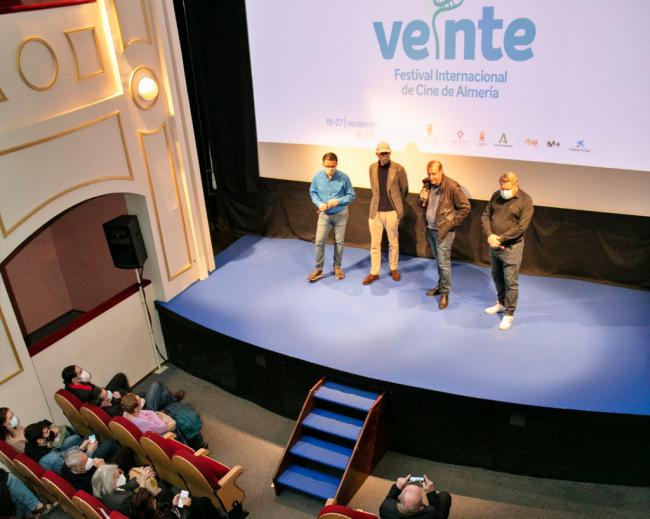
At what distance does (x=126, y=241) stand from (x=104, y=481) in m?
2.14

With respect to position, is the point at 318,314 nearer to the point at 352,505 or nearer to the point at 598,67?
the point at 352,505

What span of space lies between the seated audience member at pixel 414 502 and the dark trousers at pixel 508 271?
1942 mm

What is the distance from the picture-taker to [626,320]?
209 inches

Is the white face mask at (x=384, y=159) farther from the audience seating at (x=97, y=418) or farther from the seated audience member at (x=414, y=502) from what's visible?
the audience seating at (x=97, y=418)

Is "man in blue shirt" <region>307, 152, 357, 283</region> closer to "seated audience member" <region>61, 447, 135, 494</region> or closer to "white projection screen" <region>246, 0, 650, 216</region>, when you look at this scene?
"white projection screen" <region>246, 0, 650, 216</region>

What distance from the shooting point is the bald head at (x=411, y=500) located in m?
3.55

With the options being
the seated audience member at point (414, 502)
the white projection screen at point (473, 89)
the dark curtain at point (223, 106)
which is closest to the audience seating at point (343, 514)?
the seated audience member at point (414, 502)

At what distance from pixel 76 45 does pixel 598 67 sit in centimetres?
393

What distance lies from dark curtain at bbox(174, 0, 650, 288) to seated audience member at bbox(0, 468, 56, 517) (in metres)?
3.84

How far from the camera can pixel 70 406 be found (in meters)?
4.73

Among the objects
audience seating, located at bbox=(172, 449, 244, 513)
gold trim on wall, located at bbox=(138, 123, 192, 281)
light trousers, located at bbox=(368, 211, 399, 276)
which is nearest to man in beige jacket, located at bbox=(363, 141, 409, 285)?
light trousers, located at bbox=(368, 211, 399, 276)

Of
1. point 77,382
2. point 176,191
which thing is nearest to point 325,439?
point 77,382

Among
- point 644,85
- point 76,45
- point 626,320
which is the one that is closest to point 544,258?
A: point 626,320

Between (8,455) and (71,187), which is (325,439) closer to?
(8,455)
